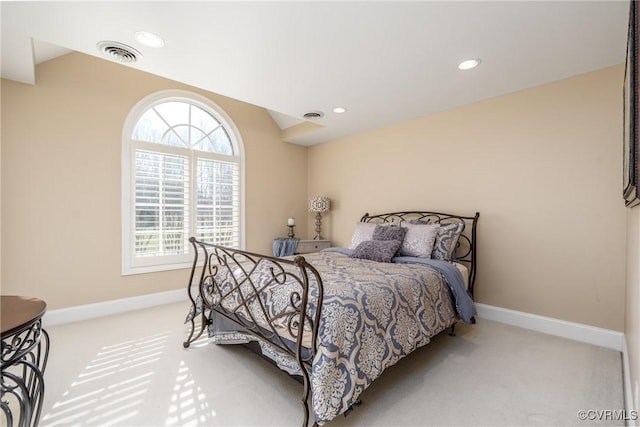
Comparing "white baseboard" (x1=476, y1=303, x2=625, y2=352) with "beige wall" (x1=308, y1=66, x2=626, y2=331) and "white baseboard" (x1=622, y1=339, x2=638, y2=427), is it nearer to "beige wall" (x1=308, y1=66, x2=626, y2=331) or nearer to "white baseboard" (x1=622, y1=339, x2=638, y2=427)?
"beige wall" (x1=308, y1=66, x2=626, y2=331)

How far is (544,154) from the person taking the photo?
272cm

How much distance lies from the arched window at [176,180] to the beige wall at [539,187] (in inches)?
102

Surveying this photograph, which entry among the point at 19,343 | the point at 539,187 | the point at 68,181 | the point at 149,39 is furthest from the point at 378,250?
the point at 68,181

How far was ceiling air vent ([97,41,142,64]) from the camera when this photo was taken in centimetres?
207

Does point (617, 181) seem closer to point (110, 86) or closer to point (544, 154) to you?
point (544, 154)

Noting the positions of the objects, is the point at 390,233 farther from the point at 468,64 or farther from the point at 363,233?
the point at 468,64

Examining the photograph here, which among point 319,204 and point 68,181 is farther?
point 319,204

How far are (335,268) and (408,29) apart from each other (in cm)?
187

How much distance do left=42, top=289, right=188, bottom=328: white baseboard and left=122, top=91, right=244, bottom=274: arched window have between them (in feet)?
1.13

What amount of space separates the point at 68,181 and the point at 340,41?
3.11m

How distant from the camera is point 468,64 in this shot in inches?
93.4

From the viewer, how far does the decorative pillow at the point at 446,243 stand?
285 cm

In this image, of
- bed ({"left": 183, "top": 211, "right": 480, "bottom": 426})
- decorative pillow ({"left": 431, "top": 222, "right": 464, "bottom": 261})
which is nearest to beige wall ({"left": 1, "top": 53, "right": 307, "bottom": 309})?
bed ({"left": 183, "top": 211, "right": 480, "bottom": 426})

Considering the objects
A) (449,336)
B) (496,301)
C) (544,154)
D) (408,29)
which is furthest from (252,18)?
(496,301)
